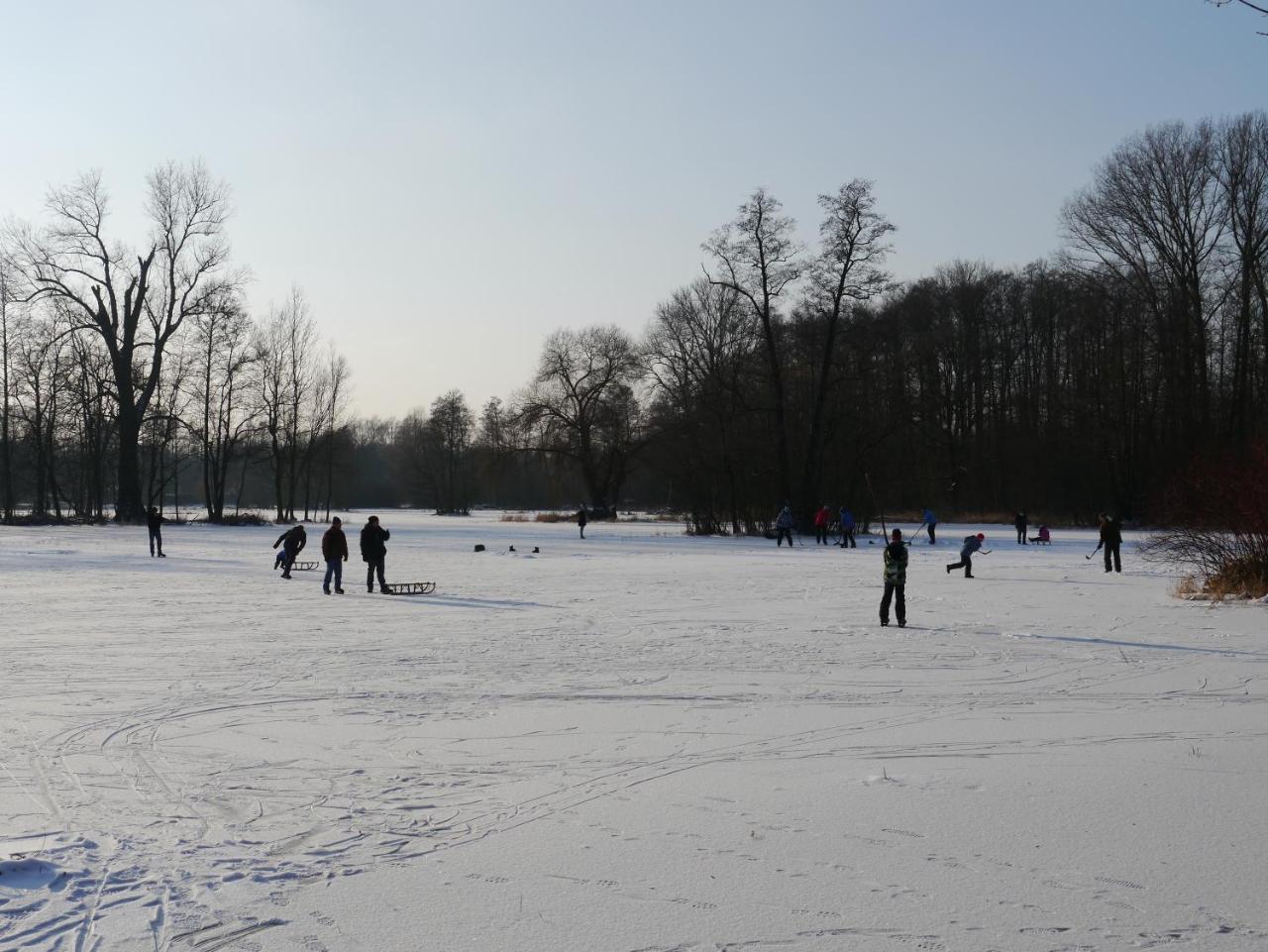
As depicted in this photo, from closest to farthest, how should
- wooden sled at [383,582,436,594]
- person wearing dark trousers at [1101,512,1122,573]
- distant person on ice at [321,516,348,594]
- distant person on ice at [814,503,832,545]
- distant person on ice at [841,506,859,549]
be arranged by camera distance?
distant person on ice at [321,516,348,594] → wooden sled at [383,582,436,594] → person wearing dark trousers at [1101,512,1122,573] → distant person on ice at [841,506,859,549] → distant person on ice at [814,503,832,545]

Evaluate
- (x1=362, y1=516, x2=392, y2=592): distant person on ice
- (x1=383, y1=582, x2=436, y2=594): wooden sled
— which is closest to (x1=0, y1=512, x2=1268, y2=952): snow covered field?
(x1=383, y1=582, x2=436, y2=594): wooden sled

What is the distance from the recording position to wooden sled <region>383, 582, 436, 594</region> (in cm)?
2089

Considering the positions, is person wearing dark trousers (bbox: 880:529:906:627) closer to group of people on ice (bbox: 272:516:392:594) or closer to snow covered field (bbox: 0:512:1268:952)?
snow covered field (bbox: 0:512:1268:952)

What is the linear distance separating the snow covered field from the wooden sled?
5011 mm

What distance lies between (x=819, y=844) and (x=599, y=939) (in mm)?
1679

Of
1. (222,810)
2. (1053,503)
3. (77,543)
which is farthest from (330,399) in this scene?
(222,810)

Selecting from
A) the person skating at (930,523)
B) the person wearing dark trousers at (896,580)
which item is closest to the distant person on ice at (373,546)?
the person wearing dark trousers at (896,580)

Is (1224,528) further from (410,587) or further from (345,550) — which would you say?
(345,550)

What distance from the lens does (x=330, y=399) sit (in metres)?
65.3

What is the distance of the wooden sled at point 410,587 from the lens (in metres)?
20.9

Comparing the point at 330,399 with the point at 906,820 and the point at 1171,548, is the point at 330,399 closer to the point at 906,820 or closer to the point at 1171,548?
the point at 1171,548

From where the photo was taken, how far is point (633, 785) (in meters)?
6.94

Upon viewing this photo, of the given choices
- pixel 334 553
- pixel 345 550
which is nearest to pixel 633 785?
pixel 334 553

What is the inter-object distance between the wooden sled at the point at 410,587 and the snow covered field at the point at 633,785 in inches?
197
